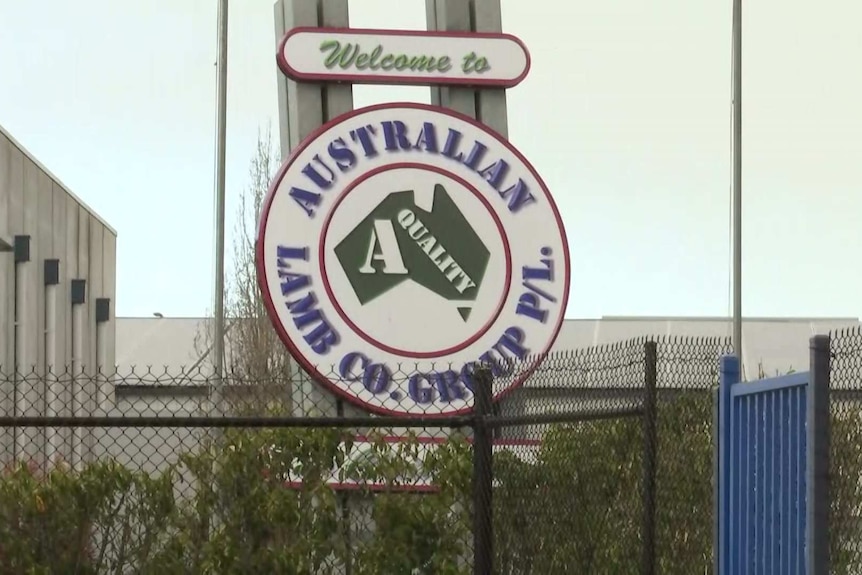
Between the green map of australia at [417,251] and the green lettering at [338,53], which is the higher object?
the green lettering at [338,53]

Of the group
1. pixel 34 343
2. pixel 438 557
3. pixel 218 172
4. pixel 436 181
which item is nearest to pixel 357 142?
pixel 436 181

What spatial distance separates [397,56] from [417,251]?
4.22 ft

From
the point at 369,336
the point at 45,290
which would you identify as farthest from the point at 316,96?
the point at 45,290

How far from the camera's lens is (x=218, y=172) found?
2925 centimetres

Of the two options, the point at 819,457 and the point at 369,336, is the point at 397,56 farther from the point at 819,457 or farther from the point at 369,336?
the point at 819,457

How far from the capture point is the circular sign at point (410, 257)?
455 inches

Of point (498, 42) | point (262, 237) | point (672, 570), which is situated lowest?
point (672, 570)

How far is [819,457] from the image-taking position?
6.34m

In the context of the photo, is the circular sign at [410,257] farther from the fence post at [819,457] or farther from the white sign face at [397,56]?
the fence post at [819,457]

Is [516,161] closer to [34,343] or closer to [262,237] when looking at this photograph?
[262,237]

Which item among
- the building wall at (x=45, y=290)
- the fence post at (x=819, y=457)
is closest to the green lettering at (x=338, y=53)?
the fence post at (x=819, y=457)

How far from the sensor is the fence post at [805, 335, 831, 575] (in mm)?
6352

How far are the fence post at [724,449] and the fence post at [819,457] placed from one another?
1.61 meters

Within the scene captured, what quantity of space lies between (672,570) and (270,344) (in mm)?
29197
